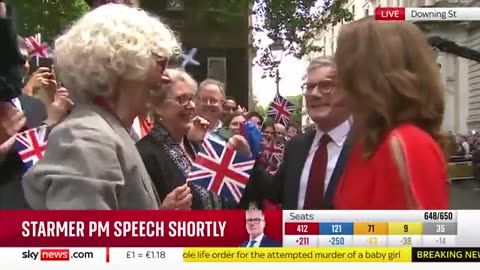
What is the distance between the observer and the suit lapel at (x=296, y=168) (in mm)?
1454

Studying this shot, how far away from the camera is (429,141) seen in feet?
3.72

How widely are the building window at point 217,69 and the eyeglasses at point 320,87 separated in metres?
0.22

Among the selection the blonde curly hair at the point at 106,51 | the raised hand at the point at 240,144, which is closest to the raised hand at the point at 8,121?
the blonde curly hair at the point at 106,51

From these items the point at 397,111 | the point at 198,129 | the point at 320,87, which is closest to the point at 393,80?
the point at 397,111

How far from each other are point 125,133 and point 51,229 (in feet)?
1.14

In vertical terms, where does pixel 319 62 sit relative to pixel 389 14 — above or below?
below

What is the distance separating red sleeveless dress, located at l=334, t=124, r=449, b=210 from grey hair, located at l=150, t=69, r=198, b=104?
1.50 ft

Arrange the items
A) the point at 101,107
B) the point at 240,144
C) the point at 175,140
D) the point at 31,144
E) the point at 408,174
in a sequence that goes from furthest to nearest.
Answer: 1. the point at 175,140
2. the point at 240,144
3. the point at 31,144
4. the point at 101,107
5. the point at 408,174

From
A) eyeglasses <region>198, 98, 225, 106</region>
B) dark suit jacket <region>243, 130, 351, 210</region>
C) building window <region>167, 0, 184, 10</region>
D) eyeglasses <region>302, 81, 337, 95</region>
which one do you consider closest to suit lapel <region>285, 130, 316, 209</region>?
dark suit jacket <region>243, 130, 351, 210</region>

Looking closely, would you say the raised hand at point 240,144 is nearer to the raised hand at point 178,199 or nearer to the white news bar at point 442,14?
the raised hand at point 178,199

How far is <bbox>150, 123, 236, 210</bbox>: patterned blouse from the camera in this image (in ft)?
4.71

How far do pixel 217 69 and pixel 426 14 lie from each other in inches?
19.2

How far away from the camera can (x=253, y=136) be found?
1.45 m

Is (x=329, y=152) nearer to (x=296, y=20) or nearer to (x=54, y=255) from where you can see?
(x=296, y=20)
